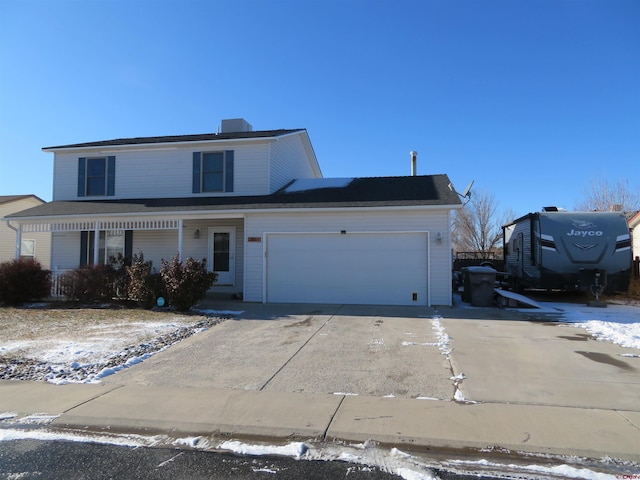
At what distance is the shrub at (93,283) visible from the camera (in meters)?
12.5

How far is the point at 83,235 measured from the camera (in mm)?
15422

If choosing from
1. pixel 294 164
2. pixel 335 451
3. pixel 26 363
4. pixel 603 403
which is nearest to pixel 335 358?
pixel 335 451

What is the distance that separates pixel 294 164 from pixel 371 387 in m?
13.6

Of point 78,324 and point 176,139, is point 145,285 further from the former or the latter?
point 176,139

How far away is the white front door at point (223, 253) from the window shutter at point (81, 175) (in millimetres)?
5763

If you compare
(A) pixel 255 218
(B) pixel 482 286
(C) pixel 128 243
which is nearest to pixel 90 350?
(A) pixel 255 218

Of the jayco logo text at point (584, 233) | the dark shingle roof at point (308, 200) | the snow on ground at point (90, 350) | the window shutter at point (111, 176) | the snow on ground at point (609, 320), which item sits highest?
the window shutter at point (111, 176)

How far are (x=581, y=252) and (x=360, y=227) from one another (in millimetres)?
7013

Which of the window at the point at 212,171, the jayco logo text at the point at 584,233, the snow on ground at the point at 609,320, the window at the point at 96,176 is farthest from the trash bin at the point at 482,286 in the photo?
the window at the point at 96,176

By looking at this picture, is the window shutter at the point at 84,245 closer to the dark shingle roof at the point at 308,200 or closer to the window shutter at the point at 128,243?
the dark shingle roof at the point at 308,200

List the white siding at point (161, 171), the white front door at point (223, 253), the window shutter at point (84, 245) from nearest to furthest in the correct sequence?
the white front door at point (223, 253), the white siding at point (161, 171), the window shutter at point (84, 245)

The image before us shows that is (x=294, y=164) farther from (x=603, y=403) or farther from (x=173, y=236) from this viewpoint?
(x=603, y=403)

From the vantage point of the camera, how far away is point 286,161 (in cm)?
1667

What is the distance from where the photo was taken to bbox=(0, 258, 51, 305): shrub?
41.3 ft
